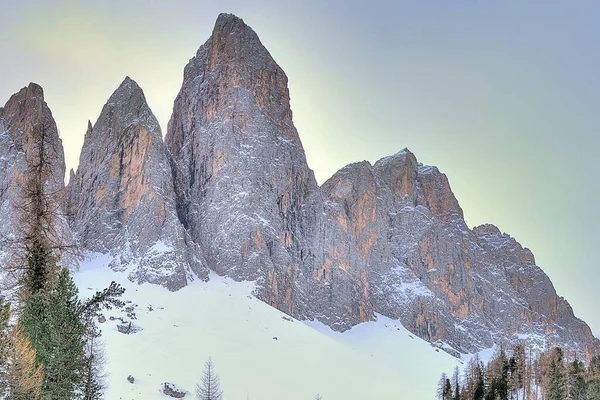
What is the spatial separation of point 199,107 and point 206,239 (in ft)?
130

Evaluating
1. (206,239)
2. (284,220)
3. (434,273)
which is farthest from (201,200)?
(434,273)

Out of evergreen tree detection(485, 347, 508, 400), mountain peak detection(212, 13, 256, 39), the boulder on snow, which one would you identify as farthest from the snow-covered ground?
mountain peak detection(212, 13, 256, 39)

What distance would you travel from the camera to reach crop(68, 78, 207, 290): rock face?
121562mm

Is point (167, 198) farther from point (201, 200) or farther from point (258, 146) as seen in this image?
point (258, 146)

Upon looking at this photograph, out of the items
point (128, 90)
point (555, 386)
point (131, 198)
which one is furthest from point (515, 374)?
point (128, 90)

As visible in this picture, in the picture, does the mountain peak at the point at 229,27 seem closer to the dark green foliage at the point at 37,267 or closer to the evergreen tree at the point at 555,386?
the evergreen tree at the point at 555,386

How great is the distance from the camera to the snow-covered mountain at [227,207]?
126 metres

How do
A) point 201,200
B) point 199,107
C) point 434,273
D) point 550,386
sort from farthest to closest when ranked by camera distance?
point 434,273 → point 199,107 → point 201,200 → point 550,386

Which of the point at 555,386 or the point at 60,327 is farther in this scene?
the point at 555,386

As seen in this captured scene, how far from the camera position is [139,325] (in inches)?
3792

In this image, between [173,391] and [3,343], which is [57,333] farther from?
[173,391]

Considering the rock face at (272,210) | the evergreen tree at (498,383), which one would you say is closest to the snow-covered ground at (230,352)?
the rock face at (272,210)

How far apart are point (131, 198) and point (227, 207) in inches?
861

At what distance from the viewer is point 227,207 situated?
139250 mm
